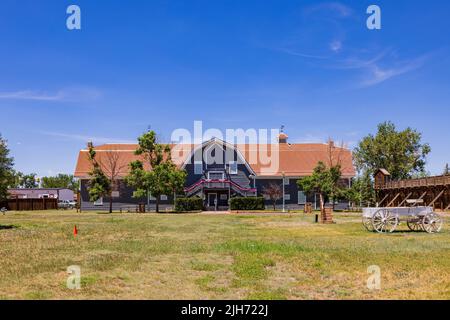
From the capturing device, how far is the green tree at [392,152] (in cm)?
7081

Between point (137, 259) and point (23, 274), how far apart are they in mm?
3280

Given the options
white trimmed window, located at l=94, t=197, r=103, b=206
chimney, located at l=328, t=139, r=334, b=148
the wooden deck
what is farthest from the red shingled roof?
the wooden deck

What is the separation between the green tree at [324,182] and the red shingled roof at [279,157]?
432 cm

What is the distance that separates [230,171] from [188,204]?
8.05 metres

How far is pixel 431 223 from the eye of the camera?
867 inches

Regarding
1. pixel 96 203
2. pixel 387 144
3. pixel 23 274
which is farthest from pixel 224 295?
pixel 387 144

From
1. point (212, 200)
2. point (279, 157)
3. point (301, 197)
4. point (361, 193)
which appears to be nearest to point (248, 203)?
point (212, 200)

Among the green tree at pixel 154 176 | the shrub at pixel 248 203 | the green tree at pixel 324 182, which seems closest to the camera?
the green tree at pixel 154 176

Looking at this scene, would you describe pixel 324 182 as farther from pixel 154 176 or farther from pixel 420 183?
pixel 154 176

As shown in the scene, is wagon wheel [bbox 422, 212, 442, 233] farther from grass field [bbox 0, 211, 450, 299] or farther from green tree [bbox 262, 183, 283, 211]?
green tree [bbox 262, 183, 283, 211]

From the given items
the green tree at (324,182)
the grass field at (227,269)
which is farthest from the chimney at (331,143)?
the grass field at (227,269)

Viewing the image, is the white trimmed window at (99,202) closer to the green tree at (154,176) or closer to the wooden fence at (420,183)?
the green tree at (154,176)
